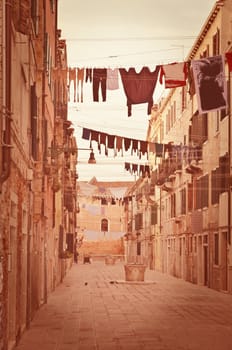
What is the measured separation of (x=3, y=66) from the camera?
10680mm

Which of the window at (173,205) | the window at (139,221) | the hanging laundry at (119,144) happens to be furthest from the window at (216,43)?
the window at (139,221)

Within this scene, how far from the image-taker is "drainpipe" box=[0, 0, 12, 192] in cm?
1080

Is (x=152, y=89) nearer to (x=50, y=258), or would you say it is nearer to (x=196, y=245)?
(x=50, y=258)

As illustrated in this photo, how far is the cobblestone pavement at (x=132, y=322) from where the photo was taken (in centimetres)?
1414

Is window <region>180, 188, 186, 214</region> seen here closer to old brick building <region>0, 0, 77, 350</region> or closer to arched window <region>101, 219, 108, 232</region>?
old brick building <region>0, 0, 77, 350</region>

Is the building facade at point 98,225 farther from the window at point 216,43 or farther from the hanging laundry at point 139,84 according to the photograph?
the hanging laundry at point 139,84

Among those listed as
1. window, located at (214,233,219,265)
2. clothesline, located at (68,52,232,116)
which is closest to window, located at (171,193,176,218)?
window, located at (214,233,219,265)

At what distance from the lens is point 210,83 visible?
61.9 ft

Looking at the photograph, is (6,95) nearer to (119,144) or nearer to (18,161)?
(18,161)

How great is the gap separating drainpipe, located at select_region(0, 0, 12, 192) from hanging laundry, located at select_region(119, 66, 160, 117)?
882 cm

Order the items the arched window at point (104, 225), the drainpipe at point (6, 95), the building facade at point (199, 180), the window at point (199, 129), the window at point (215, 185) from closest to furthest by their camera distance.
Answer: the drainpipe at point (6, 95) < the building facade at point (199, 180) < the window at point (215, 185) < the window at point (199, 129) < the arched window at point (104, 225)

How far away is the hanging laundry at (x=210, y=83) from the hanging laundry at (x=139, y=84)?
4.46ft

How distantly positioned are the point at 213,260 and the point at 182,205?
10.5 metres

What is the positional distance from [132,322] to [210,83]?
5.72m
